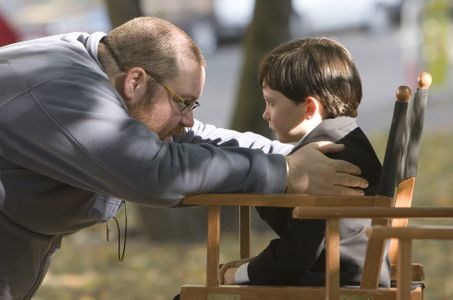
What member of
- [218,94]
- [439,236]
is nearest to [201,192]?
[439,236]

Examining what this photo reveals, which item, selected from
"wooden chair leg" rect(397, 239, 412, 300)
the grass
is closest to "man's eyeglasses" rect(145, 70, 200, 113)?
"wooden chair leg" rect(397, 239, 412, 300)

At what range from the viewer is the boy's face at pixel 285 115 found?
398cm

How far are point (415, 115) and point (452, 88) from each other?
1350 cm

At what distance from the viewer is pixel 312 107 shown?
13.0 feet

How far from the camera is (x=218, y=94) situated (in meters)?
17.3

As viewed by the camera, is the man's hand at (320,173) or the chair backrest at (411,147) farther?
the chair backrest at (411,147)

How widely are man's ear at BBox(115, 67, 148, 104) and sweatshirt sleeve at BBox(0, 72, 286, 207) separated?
0.50 feet

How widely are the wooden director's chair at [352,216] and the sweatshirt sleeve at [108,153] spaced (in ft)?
0.25

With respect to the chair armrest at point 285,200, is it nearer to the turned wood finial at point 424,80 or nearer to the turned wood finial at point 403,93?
the turned wood finial at point 403,93

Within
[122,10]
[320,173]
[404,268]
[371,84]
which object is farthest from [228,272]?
[371,84]

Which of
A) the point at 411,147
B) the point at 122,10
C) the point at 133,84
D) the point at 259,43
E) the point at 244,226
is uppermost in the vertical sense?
the point at 133,84

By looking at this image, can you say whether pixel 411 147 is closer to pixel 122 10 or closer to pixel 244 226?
pixel 244 226

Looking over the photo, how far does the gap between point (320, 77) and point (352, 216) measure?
24.5 inches

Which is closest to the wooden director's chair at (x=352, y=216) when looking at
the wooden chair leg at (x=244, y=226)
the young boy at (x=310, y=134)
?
the young boy at (x=310, y=134)
